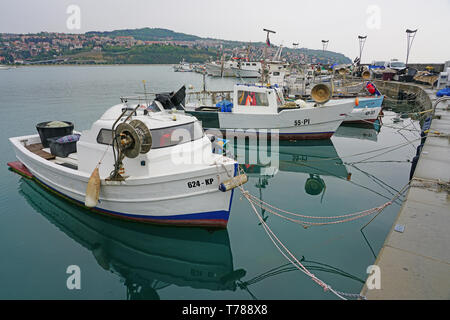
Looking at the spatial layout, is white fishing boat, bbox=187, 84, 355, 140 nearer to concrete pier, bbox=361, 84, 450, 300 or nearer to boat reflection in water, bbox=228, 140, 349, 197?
boat reflection in water, bbox=228, 140, 349, 197

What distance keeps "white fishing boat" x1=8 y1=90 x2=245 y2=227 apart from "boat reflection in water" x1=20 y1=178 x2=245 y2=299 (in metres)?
0.38

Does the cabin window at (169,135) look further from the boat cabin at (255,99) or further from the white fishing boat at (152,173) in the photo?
the boat cabin at (255,99)

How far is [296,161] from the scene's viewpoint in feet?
43.8

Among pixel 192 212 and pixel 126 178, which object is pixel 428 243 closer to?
pixel 192 212

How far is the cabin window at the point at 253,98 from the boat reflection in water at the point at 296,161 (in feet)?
8.03

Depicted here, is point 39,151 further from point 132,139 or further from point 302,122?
point 302,122

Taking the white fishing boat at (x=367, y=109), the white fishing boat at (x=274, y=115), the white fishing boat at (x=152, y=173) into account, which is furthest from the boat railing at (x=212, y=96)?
the white fishing boat at (x=152, y=173)

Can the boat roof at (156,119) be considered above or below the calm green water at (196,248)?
above

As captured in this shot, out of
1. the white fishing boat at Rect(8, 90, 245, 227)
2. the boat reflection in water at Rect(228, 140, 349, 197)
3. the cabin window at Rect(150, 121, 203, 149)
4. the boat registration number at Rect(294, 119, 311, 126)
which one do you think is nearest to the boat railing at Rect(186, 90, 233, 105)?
the boat reflection in water at Rect(228, 140, 349, 197)

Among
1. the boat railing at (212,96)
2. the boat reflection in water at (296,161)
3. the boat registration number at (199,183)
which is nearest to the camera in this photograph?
the boat registration number at (199,183)

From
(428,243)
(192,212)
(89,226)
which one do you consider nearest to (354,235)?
(428,243)

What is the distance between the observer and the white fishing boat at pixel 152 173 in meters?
6.18
